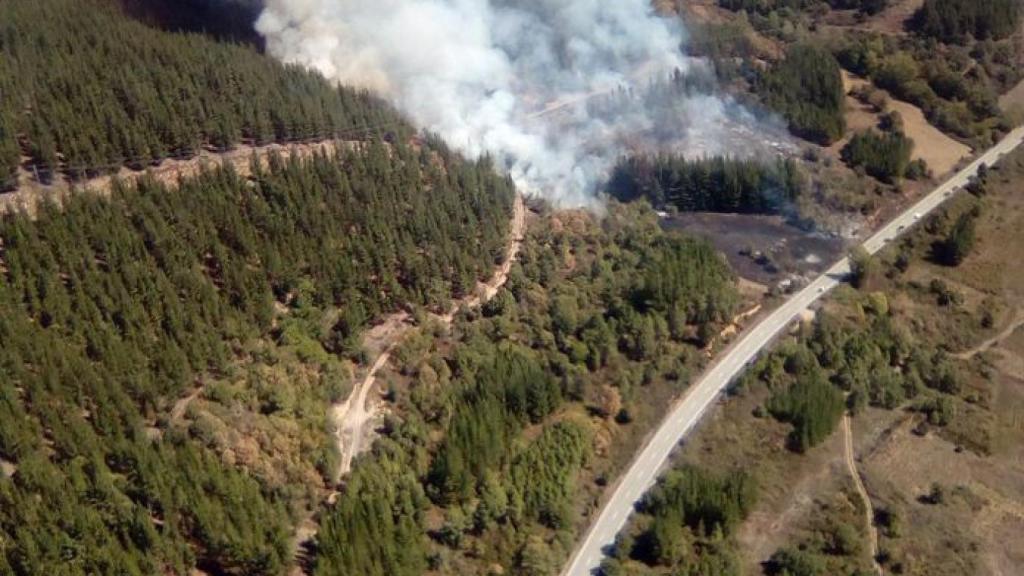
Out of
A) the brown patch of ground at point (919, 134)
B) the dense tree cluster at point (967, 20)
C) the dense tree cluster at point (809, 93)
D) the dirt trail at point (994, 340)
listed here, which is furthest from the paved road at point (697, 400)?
the dense tree cluster at point (967, 20)

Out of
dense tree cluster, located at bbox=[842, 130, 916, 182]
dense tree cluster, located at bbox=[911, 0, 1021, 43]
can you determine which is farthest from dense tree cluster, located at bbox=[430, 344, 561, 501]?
dense tree cluster, located at bbox=[911, 0, 1021, 43]

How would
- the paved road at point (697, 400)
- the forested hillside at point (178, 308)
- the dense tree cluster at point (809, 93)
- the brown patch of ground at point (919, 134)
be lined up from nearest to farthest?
the forested hillside at point (178, 308) → the paved road at point (697, 400) → the brown patch of ground at point (919, 134) → the dense tree cluster at point (809, 93)

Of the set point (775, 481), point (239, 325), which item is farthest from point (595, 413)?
point (239, 325)

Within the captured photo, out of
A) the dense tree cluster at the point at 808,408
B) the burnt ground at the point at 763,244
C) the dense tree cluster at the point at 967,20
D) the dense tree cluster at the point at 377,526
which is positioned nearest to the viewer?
the dense tree cluster at the point at 377,526

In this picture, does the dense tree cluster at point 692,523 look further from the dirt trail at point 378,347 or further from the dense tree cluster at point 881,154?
the dense tree cluster at point 881,154

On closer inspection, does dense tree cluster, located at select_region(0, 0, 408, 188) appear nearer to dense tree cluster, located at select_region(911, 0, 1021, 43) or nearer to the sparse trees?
the sparse trees
